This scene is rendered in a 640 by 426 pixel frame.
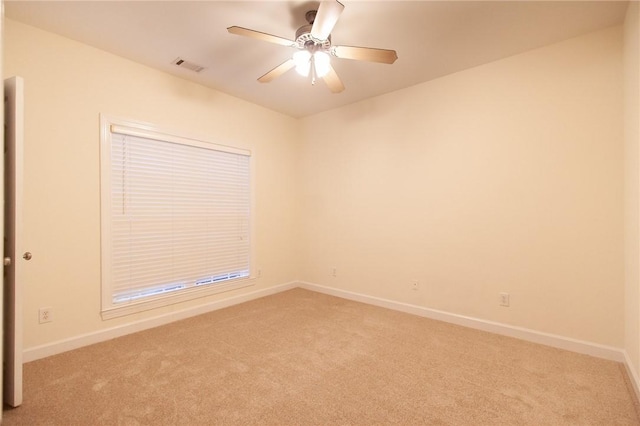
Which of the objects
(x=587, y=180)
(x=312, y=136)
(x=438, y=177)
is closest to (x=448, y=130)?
(x=438, y=177)

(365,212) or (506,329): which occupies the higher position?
(365,212)

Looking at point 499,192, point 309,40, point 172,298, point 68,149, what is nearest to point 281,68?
point 309,40

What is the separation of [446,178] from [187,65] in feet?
9.67

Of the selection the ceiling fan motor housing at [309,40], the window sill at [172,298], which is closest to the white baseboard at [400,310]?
the window sill at [172,298]

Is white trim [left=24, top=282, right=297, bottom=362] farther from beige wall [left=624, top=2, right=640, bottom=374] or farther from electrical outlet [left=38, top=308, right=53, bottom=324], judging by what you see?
beige wall [left=624, top=2, right=640, bottom=374]

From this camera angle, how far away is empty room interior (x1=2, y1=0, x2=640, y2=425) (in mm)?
1985

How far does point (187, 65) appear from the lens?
3.01 m

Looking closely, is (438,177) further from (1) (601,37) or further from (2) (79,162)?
(2) (79,162)

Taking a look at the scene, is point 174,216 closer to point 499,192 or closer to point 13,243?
point 13,243

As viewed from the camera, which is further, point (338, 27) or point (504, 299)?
point (504, 299)

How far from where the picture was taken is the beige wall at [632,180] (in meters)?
1.97

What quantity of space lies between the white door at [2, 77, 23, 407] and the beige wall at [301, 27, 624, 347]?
321 centimetres

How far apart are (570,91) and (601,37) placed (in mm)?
431

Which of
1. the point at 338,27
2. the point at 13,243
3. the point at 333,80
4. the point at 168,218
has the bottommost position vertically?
the point at 13,243
